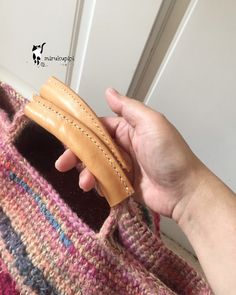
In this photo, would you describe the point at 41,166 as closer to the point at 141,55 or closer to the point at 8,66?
the point at 141,55

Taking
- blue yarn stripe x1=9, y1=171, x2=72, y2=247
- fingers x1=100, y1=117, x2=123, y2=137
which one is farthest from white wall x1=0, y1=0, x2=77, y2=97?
blue yarn stripe x1=9, y1=171, x2=72, y2=247

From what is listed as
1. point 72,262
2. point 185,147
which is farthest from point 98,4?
point 72,262

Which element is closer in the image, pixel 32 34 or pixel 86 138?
pixel 86 138

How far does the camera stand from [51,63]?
24.2 inches

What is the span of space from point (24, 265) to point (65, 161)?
0.12 meters

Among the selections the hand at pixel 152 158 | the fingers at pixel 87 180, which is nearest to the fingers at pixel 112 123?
the hand at pixel 152 158

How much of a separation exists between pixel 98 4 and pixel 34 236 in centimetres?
33

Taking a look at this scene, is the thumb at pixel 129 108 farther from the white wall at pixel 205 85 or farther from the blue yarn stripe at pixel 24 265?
the blue yarn stripe at pixel 24 265

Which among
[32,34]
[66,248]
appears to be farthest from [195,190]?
[32,34]

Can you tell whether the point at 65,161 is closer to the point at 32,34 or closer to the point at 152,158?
the point at 152,158

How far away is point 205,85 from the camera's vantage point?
45 centimetres

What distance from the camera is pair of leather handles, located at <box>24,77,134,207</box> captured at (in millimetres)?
351

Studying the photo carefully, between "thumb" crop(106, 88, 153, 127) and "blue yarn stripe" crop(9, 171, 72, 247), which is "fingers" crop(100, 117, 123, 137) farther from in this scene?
"blue yarn stripe" crop(9, 171, 72, 247)

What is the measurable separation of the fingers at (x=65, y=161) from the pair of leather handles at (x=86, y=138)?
0.10ft
